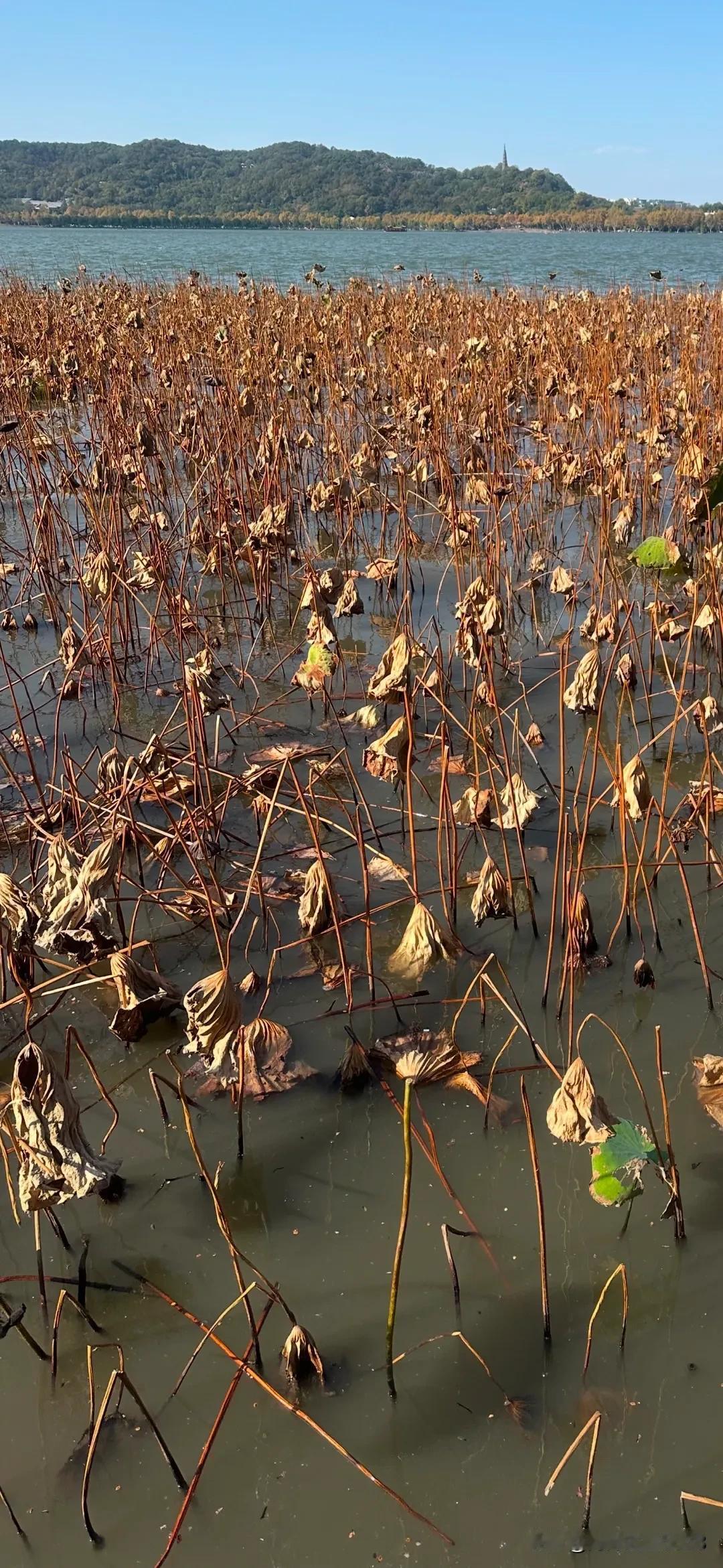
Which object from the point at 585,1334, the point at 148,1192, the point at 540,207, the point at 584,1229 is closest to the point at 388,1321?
the point at 585,1334

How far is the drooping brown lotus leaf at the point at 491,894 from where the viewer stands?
2025 millimetres

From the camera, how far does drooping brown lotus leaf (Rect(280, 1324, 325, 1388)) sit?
1354 mm

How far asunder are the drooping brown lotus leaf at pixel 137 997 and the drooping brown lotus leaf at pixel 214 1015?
25cm

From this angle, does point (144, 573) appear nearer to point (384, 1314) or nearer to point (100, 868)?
point (100, 868)

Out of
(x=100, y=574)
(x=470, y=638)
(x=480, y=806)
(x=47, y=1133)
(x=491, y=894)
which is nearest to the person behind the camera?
(x=47, y=1133)

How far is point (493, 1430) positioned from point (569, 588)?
2.83 m

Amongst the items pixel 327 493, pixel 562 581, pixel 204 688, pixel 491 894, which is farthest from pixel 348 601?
pixel 327 493

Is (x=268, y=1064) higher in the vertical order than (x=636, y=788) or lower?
lower

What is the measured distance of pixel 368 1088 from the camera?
1.91 meters

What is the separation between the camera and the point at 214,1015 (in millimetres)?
1570

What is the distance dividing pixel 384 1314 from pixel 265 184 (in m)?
89.9

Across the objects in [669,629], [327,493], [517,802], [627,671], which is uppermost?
[327,493]

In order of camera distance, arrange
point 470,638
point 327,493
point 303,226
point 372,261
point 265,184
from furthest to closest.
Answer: point 265,184
point 303,226
point 372,261
point 327,493
point 470,638

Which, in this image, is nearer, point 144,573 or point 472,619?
point 472,619
